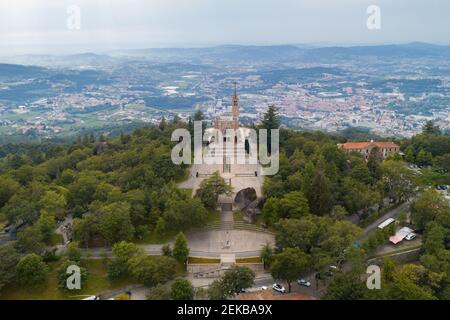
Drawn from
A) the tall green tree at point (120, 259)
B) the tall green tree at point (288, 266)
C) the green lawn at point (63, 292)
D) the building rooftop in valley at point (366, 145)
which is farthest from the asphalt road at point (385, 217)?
the green lawn at point (63, 292)

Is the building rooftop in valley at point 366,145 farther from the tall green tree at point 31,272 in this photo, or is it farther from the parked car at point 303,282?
the tall green tree at point 31,272

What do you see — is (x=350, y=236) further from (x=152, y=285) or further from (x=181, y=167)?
(x=181, y=167)

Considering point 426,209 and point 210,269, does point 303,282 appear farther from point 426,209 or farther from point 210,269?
point 426,209

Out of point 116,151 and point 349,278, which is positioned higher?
point 116,151

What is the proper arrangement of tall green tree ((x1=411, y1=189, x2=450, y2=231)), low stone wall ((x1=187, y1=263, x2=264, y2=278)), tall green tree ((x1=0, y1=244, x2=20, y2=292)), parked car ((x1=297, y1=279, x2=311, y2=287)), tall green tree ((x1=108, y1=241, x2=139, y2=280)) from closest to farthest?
1. tall green tree ((x1=0, y1=244, x2=20, y2=292))
2. parked car ((x1=297, y1=279, x2=311, y2=287))
3. tall green tree ((x1=108, y1=241, x2=139, y2=280))
4. low stone wall ((x1=187, y1=263, x2=264, y2=278))
5. tall green tree ((x1=411, y1=189, x2=450, y2=231))

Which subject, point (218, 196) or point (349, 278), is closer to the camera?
point (349, 278)

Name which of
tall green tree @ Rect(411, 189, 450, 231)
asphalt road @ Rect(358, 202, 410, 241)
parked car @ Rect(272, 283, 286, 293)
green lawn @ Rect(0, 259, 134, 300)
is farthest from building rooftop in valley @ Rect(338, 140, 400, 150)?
green lawn @ Rect(0, 259, 134, 300)

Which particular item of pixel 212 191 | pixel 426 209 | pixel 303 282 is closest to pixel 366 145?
pixel 426 209

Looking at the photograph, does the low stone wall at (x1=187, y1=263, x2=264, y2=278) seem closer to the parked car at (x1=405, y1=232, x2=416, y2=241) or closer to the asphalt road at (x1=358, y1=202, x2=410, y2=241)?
the asphalt road at (x1=358, y1=202, x2=410, y2=241)

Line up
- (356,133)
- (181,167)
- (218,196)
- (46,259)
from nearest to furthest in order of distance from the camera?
1. (46,259)
2. (218,196)
3. (181,167)
4. (356,133)
